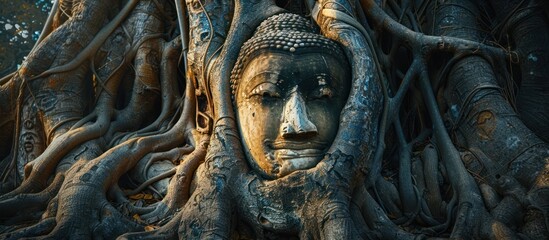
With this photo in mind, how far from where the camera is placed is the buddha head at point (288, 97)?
5.16 m

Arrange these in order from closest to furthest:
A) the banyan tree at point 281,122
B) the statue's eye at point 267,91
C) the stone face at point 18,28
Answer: the banyan tree at point 281,122 → the statue's eye at point 267,91 → the stone face at point 18,28

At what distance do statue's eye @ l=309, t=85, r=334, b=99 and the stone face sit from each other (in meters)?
4.79

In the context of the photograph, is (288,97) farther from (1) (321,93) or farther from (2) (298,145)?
(2) (298,145)

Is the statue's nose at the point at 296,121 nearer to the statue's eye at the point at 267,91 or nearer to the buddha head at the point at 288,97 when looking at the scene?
the buddha head at the point at 288,97

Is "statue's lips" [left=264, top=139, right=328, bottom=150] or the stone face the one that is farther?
the stone face

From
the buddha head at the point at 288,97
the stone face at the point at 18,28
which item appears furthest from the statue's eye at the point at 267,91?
the stone face at the point at 18,28

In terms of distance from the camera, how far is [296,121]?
16.8 ft

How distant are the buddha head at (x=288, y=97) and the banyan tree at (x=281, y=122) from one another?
0.03 ft

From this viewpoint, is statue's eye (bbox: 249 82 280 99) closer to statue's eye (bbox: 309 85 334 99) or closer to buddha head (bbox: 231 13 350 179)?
buddha head (bbox: 231 13 350 179)

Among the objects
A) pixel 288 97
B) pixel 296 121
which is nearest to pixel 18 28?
pixel 288 97

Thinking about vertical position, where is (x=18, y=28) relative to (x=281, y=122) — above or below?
above

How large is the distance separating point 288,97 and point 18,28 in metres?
5.05

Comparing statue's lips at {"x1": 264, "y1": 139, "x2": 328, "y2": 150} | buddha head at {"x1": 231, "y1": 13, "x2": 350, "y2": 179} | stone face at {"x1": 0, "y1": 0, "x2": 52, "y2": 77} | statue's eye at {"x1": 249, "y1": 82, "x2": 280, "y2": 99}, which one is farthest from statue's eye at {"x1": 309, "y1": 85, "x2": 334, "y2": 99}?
stone face at {"x1": 0, "y1": 0, "x2": 52, "y2": 77}

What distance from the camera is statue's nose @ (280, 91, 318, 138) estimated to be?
5113mm
